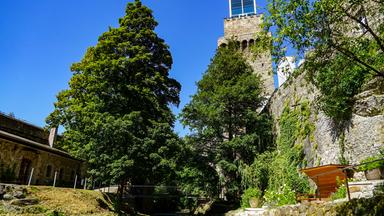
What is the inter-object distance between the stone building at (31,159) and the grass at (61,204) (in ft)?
8.57

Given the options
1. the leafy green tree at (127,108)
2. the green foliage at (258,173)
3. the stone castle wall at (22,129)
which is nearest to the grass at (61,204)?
the leafy green tree at (127,108)

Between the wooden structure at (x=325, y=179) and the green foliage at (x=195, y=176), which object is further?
the green foliage at (x=195, y=176)

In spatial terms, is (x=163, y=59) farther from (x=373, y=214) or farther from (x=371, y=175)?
(x=373, y=214)

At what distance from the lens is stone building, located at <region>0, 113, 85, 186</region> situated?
14.9m

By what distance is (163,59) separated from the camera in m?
20.2

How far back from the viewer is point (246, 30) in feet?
106

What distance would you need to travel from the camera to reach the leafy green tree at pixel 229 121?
18250 mm

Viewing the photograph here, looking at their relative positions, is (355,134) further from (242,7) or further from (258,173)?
(242,7)

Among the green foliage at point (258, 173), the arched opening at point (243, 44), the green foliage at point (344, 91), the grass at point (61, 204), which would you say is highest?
the arched opening at point (243, 44)

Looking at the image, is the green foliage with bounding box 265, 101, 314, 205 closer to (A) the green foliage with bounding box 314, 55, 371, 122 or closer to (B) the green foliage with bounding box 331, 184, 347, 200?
(A) the green foliage with bounding box 314, 55, 371, 122

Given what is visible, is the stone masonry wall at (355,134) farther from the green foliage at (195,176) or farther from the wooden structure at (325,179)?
the green foliage at (195,176)

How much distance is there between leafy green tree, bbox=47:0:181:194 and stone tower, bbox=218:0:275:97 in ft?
41.1

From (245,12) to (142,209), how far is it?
2588 centimetres

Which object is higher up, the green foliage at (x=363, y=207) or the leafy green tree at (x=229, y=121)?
the leafy green tree at (x=229, y=121)
